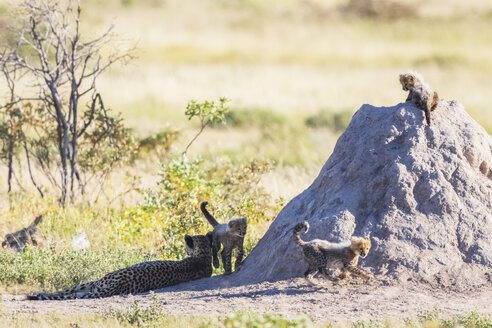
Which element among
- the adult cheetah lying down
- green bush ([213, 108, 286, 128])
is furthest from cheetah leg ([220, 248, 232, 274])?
green bush ([213, 108, 286, 128])

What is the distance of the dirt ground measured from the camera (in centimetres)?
664

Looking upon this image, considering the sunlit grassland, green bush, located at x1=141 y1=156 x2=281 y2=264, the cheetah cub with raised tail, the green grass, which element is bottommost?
the green grass

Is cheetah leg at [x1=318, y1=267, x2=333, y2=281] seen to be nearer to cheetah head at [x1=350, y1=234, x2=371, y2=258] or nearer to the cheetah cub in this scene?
cheetah head at [x1=350, y1=234, x2=371, y2=258]

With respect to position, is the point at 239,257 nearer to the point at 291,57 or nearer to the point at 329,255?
the point at 329,255

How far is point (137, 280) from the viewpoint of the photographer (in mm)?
8141

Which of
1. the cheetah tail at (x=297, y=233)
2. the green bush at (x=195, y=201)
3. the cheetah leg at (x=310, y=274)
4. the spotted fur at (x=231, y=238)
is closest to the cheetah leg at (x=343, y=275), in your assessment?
the cheetah leg at (x=310, y=274)

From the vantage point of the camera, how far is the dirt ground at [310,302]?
6641mm

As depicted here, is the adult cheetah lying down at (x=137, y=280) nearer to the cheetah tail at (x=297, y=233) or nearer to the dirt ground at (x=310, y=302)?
the dirt ground at (x=310, y=302)

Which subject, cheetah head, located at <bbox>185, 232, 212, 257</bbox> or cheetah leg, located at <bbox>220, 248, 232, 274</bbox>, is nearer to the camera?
cheetah leg, located at <bbox>220, 248, 232, 274</bbox>

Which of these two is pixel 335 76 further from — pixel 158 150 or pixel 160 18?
pixel 158 150

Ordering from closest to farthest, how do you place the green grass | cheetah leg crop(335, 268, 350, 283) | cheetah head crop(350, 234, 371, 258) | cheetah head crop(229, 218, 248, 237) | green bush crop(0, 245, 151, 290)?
the green grass, cheetah head crop(350, 234, 371, 258), cheetah leg crop(335, 268, 350, 283), cheetah head crop(229, 218, 248, 237), green bush crop(0, 245, 151, 290)

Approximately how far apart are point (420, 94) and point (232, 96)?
23095 millimetres

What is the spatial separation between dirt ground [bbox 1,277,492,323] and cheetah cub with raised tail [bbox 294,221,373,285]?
0.16 m

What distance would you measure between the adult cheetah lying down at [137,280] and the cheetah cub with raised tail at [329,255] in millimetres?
1602
